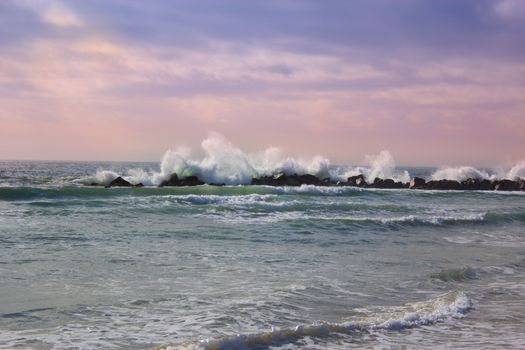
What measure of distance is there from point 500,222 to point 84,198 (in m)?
17.9

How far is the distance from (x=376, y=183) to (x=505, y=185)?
432 inches

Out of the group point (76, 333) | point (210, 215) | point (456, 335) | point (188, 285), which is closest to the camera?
point (76, 333)

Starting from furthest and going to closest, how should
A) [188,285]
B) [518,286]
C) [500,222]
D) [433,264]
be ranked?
1. [500,222]
2. [433,264]
3. [518,286]
4. [188,285]

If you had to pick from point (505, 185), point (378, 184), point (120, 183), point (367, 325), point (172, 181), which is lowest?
point (367, 325)

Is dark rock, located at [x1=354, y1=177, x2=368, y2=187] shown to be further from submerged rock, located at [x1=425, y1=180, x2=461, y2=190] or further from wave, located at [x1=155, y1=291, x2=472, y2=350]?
wave, located at [x1=155, y1=291, x2=472, y2=350]

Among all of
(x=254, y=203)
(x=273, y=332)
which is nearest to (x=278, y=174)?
(x=254, y=203)

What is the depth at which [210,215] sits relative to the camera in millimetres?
21016

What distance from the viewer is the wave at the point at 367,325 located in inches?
239

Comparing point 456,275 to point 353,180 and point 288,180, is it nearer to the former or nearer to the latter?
point 288,180

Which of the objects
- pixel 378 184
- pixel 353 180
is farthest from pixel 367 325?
pixel 353 180

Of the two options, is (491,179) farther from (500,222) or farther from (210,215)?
(210,215)

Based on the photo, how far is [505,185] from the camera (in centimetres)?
4591

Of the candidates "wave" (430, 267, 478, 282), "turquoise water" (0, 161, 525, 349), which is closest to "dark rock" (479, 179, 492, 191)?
"turquoise water" (0, 161, 525, 349)

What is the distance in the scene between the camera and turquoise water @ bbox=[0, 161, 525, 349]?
6.63 metres
